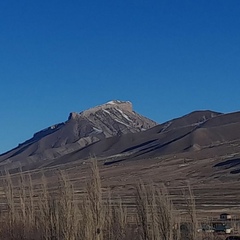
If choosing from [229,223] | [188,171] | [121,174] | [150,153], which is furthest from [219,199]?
[150,153]

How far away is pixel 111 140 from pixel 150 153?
47.8 meters

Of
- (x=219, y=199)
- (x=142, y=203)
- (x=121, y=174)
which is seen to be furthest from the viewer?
(x=121, y=174)

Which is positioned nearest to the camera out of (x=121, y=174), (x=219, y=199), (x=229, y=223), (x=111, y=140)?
(x=229, y=223)

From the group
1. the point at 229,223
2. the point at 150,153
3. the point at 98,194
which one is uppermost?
the point at 150,153

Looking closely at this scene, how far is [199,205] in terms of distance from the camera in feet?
193

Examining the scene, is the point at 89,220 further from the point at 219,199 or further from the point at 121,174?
the point at 121,174

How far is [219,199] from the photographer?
6588 centimetres

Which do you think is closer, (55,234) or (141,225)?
(141,225)

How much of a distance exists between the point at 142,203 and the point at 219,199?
41.0 metres

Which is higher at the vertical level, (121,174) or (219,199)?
(121,174)

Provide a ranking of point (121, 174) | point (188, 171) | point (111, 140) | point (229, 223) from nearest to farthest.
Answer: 1. point (229, 223)
2. point (188, 171)
3. point (121, 174)
4. point (111, 140)

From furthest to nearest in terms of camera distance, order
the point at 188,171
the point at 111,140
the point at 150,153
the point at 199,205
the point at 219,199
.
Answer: the point at 111,140 → the point at 150,153 → the point at 188,171 → the point at 219,199 → the point at 199,205

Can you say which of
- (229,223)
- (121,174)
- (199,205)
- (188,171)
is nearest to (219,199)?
(199,205)

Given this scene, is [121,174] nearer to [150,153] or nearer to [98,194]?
[150,153]
